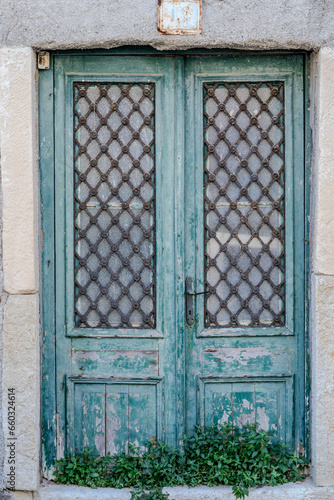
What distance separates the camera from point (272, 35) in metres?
2.65

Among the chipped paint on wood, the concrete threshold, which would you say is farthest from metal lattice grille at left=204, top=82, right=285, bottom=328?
the concrete threshold

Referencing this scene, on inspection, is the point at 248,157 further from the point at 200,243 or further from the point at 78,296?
the point at 78,296

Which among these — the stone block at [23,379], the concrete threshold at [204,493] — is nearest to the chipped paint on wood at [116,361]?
the stone block at [23,379]

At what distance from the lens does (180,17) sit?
265cm

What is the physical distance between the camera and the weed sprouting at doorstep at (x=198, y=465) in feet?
8.96

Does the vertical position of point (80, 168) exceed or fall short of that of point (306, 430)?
it exceeds it

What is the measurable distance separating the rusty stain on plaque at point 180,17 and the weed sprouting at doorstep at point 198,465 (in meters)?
2.41

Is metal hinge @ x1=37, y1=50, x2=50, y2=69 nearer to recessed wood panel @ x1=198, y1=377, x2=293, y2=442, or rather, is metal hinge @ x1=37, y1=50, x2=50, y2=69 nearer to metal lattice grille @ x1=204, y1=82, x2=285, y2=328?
metal lattice grille @ x1=204, y1=82, x2=285, y2=328

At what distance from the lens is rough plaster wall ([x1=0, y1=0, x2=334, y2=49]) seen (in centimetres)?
264

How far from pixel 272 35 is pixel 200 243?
1294 millimetres

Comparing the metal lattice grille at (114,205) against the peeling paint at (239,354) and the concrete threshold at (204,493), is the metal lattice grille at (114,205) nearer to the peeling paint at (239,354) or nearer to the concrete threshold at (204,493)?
the peeling paint at (239,354)

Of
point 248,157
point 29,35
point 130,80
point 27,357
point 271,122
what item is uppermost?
point 29,35

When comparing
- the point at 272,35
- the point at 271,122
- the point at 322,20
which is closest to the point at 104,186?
the point at 271,122

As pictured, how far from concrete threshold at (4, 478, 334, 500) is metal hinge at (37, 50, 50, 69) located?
8.44 ft
